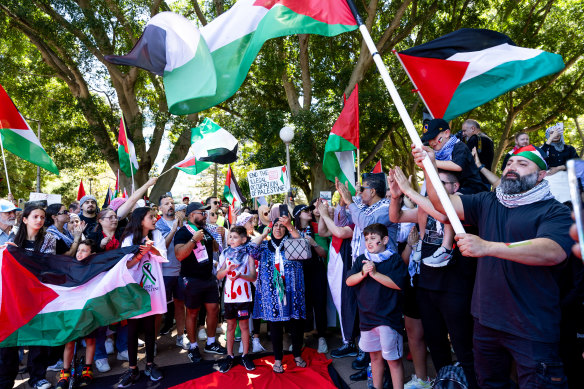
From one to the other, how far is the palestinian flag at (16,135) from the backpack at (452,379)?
6.44m

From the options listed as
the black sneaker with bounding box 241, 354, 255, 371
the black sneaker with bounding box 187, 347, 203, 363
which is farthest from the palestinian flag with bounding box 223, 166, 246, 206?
the black sneaker with bounding box 241, 354, 255, 371

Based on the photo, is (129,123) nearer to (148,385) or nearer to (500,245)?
(148,385)

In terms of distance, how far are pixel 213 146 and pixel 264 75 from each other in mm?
5959

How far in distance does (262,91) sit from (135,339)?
1285cm

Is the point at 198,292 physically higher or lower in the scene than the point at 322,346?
higher

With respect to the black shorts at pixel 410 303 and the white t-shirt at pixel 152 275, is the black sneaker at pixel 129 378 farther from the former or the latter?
the black shorts at pixel 410 303

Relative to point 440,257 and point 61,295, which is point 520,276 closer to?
point 440,257

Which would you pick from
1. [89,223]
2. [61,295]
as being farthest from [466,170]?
[89,223]

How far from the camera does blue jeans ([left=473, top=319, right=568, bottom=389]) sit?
7.45 ft

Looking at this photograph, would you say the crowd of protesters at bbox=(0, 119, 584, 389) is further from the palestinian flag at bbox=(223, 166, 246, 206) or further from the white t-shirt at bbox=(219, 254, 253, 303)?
the palestinian flag at bbox=(223, 166, 246, 206)

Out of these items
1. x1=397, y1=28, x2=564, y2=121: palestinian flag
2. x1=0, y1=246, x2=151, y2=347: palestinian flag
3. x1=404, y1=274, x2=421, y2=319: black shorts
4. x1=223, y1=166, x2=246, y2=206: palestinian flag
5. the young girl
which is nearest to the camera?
x1=397, y1=28, x2=564, y2=121: palestinian flag

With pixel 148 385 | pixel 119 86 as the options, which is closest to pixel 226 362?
pixel 148 385

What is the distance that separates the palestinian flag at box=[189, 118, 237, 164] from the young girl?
2205 mm

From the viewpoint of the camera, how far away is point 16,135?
20.3ft
